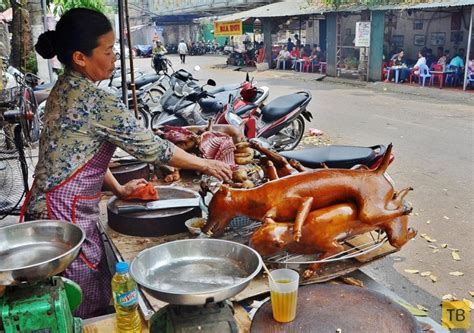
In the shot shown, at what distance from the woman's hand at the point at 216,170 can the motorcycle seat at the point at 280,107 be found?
4.49 meters

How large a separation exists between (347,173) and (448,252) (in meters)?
2.29

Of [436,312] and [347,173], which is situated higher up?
[347,173]

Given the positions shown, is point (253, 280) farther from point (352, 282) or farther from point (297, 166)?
point (297, 166)

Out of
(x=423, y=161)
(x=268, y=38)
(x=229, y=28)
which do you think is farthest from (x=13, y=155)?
(x=229, y=28)

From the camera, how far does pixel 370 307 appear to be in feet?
6.01

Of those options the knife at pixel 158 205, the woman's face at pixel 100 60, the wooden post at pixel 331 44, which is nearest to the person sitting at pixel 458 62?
the wooden post at pixel 331 44

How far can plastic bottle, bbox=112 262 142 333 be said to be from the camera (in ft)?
5.49

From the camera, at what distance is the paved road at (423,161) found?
12.0ft

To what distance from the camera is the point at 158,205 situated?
107 inches

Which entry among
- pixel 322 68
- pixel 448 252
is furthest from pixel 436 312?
pixel 322 68

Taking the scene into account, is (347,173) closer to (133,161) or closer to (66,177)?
(66,177)

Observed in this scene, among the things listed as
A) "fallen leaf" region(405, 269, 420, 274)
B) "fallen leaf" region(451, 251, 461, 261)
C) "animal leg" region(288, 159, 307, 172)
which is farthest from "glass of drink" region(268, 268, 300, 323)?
"fallen leaf" region(451, 251, 461, 261)

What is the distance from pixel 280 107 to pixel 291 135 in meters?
0.83

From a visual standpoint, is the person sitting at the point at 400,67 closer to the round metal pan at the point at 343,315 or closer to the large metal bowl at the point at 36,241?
the round metal pan at the point at 343,315
